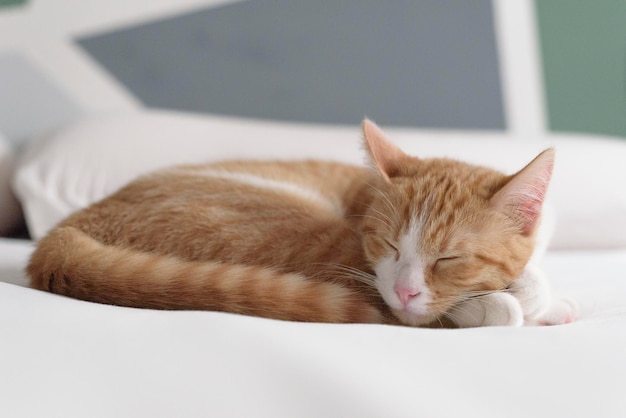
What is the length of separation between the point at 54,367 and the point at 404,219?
601mm

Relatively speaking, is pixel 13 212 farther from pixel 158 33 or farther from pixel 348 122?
pixel 348 122

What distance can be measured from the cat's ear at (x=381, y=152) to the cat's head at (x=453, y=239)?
10 cm

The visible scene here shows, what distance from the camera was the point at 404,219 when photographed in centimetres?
107

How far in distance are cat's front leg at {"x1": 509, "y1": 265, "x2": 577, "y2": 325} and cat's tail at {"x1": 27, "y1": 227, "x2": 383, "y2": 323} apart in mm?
237

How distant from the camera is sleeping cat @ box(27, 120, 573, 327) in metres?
0.93

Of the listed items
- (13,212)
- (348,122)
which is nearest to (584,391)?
(13,212)

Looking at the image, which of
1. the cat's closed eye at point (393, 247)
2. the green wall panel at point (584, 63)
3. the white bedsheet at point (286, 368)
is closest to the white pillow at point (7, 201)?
the white bedsheet at point (286, 368)

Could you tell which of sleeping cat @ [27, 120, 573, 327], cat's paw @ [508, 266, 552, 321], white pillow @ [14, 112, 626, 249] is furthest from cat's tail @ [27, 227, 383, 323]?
white pillow @ [14, 112, 626, 249]

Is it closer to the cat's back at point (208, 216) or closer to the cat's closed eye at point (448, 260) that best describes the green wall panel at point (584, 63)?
the cat's back at point (208, 216)

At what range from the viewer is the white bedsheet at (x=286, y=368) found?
0.62 m

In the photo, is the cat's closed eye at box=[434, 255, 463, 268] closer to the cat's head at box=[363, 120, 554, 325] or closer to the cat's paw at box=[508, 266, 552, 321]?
the cat's head at box=[363, 120, 554, 325]

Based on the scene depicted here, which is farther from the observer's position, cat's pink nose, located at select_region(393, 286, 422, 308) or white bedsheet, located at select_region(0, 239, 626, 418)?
cat's pink nose, located at select_region(393, 286, 422, 308)

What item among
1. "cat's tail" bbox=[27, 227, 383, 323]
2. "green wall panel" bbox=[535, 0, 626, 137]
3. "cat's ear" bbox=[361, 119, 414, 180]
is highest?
"cat's ear" bbox=[361, 119, 414, 180]

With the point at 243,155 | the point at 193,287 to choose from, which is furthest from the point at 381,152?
the point at 243,155
